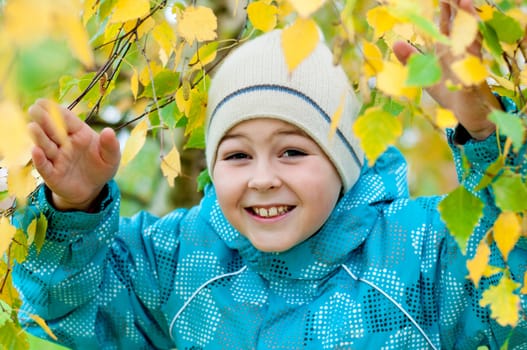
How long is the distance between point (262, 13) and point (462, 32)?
0.52m

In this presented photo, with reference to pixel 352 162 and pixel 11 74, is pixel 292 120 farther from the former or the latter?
pixel 11 74

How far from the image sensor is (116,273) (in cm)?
183

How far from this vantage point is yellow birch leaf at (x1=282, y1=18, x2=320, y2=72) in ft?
2.87

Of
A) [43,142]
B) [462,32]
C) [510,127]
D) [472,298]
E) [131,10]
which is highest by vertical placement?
[131,10]

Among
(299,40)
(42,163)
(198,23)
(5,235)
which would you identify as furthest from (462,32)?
(42,163)

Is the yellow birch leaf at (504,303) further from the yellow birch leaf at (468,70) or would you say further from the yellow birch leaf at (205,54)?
the yellow birch leaf at (205,54)

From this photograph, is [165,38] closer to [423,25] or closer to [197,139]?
[197,139]

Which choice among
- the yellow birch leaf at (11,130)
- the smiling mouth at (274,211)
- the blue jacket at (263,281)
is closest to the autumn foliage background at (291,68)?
the yellow birch leaf at (11,130)

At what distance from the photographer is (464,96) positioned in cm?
122

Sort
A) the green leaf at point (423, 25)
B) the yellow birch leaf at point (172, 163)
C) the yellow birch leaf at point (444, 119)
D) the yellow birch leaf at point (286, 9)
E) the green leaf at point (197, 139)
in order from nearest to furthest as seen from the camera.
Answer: the green leaf at point (423, 25)
the yellow birch leaf at point (444, 119)
the yellow birch leaf at point (286, 9)
the yellow birch leaf at point (172, 163)
the green leaf at point (197, 139)

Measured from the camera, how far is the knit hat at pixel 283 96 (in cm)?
162

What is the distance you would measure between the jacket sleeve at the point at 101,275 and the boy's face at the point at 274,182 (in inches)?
10.2

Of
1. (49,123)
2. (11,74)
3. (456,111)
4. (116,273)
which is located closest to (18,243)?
(49,123)

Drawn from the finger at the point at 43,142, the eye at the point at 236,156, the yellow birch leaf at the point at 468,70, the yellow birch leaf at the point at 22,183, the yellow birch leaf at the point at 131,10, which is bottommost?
the yellow birch leaf at the point at 468,70
